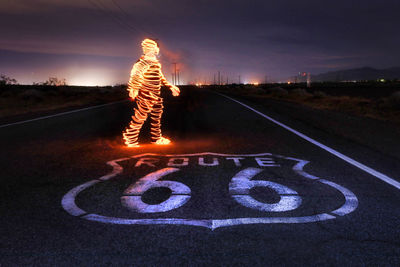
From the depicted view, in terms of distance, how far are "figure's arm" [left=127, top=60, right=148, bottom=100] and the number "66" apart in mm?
2607

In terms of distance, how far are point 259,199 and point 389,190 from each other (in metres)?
1.80

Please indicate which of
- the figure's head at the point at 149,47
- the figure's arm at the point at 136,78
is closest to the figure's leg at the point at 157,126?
the figure's arm at the point at 136,78

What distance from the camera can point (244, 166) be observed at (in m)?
5.61

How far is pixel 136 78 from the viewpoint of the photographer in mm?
7238

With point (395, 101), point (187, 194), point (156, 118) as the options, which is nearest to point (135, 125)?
point (156, 118)

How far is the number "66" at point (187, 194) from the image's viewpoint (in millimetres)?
3756

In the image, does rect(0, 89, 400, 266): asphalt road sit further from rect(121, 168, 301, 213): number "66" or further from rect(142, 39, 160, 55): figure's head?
rect(142, 39, 160, 55): figure's head

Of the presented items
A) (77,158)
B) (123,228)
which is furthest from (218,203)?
(77,158)

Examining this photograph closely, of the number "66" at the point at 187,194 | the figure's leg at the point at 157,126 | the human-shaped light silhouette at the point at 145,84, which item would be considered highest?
the human-shaped light silhouette at the point at 145,84

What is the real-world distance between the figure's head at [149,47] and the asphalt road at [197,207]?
2.18 meters

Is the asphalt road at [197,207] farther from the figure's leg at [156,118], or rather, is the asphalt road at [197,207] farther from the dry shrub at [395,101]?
the dry shrub at [395,101]

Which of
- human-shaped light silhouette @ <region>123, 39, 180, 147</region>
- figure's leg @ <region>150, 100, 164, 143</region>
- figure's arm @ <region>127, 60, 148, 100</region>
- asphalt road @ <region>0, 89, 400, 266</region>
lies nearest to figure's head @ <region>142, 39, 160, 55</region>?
human-shaped light silhouette @ <region>123, 39, 180, 147</region>

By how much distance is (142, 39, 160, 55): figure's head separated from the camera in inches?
289

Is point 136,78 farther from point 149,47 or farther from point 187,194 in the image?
point 187,194
